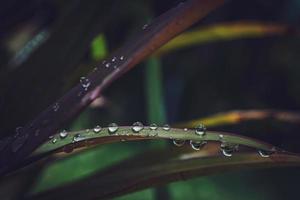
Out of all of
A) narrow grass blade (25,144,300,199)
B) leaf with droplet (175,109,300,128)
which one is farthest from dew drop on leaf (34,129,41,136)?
leaf with droplet (175,109,300,128)

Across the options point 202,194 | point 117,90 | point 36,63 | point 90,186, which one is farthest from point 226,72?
point 90,186

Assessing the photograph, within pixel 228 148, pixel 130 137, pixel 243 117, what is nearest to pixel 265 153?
pixel 228 148

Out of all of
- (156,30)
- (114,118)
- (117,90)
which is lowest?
(156,30)

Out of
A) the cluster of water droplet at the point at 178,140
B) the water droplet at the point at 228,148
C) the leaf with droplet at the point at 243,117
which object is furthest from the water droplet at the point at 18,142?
the leaf with droplet at the point at 243,117

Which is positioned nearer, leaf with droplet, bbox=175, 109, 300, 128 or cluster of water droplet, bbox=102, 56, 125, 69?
cluster of water droplet, bbox=102, 56, 125, 69

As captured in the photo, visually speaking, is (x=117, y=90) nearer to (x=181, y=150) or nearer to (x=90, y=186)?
(x=181, y=150)

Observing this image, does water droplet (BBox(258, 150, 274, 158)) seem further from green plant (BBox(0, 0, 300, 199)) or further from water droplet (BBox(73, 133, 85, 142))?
water droplet (BBox(73, 133, 85, 142))

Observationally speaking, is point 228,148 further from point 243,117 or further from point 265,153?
point 243,117

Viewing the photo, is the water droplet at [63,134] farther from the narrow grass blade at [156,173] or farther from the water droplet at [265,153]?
the water droplet at [265,153]
